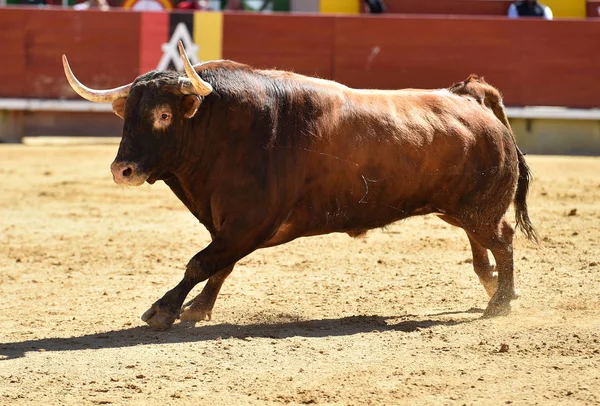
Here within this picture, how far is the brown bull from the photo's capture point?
546 centimetres

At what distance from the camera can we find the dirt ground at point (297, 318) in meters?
4.45

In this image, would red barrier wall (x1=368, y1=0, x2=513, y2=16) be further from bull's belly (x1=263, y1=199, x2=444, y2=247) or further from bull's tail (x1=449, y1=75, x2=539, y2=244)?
bull's belly (x1=263, y1=199, x2=444, y2=247)

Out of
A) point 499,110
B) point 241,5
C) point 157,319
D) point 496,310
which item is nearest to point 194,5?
point 241,5

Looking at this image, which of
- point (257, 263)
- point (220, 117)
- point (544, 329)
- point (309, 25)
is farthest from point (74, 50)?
point (544, 329)

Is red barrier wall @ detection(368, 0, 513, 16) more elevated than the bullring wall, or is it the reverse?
red barrier wall @ detection(368, 0, 513, 16)

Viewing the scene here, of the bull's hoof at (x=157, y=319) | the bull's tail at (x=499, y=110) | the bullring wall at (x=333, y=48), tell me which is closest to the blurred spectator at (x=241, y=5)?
the bullring wall at (x=333, y=48)

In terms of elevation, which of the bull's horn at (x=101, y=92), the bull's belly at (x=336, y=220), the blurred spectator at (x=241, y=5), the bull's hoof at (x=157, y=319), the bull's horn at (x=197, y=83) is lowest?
the bull's hoof at (x=157, y=319)

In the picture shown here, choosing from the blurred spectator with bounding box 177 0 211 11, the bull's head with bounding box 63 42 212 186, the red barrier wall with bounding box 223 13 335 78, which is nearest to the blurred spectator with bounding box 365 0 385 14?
the red barrier wall with bounding box 223 13 335 78

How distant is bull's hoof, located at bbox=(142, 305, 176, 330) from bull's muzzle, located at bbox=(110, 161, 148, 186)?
0.64 metres

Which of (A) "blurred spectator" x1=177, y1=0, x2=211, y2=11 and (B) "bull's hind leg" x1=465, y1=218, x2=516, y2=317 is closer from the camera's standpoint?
(B) "bull's hind leg" x1=465, y1=218, x2=516, y2=317

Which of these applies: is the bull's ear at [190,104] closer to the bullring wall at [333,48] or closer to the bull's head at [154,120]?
the bull's head at [154,120]

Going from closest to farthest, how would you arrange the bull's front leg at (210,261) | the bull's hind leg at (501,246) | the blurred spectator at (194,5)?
1. the bull's front leg at (210,261)
2. the bull's hind leg at (501,246)
3. the blurred spectator at (194,5)

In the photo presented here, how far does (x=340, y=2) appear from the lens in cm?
1548

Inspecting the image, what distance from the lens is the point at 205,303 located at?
5.74 meters
